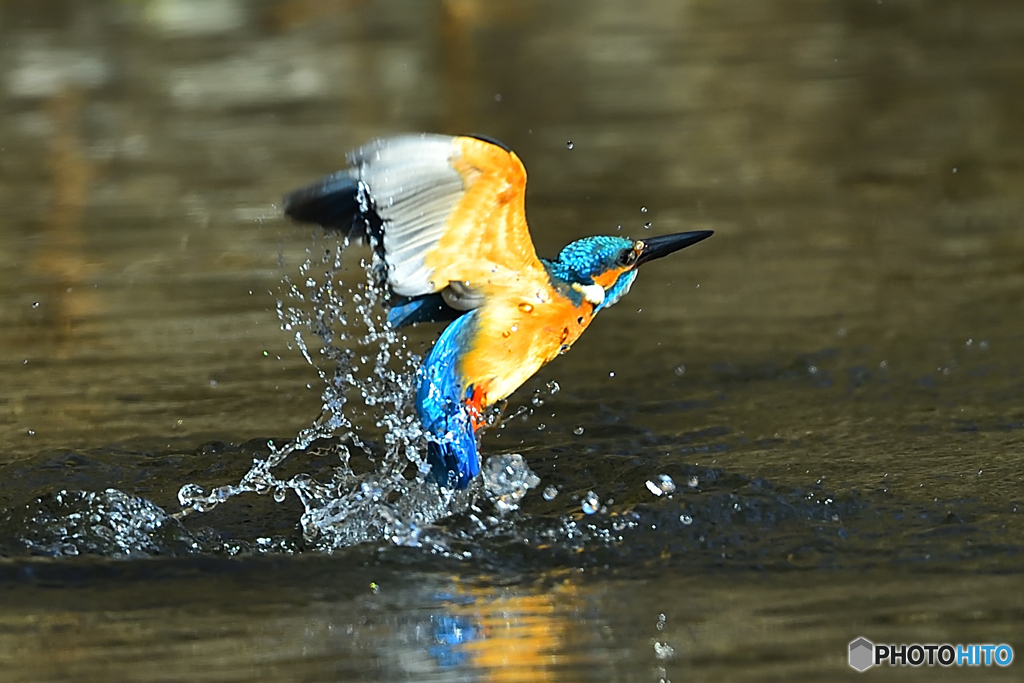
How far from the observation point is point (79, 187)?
332 inches

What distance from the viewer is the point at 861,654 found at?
3545 mm

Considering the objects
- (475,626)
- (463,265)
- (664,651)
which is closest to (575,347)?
(463,265)

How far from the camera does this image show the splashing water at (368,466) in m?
4.54

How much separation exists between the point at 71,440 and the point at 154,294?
1.46 meters

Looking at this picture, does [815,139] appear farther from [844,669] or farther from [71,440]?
[844,669]

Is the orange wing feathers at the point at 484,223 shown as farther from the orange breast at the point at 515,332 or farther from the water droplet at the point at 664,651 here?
the water droplet at the point at 664,651

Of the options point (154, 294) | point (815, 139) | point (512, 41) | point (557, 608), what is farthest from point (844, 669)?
point (512, 41)

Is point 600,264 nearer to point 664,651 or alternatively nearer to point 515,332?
point 515,332

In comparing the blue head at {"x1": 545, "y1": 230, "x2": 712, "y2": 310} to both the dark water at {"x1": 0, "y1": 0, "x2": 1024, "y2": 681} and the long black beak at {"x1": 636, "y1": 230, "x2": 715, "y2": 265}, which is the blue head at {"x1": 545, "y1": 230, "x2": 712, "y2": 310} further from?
the dark water at {"x1": 0, "y1": 0, "x2": 1024, "y2": 681}

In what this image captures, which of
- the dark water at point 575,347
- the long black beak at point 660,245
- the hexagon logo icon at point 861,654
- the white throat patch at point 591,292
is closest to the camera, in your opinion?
the hexagon logo icon at point 861,654

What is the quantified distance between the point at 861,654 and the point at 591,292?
1546 millimetres

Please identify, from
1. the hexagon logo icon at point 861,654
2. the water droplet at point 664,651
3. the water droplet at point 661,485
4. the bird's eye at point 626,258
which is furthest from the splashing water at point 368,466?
the hexagon logo icon at point 861,654

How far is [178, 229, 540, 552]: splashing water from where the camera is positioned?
4543 millimetres

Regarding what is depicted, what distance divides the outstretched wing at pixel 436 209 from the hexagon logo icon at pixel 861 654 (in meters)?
1.42
